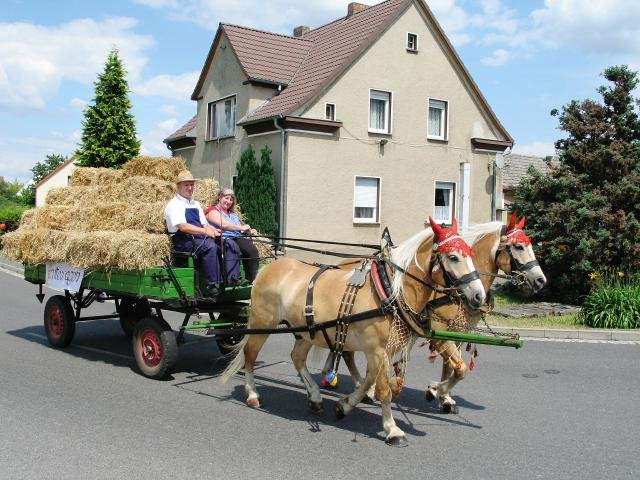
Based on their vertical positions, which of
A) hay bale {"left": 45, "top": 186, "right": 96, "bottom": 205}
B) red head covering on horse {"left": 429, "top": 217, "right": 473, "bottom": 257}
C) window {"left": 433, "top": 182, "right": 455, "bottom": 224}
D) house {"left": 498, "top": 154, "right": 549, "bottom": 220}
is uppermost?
house {"left": 498, "top": 154, "right": 549, "bottom": 220}

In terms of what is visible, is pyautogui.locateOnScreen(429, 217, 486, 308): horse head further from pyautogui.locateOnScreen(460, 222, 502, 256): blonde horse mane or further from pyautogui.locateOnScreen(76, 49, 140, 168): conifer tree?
pyautogui.locateOnScreen(76, 49, 140, 168): conifer tree

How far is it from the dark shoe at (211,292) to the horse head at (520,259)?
10.7 feet

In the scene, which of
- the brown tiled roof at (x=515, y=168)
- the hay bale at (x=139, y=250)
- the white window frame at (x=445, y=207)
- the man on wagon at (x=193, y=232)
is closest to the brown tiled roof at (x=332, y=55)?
the white window frame at (x=445, y=207)

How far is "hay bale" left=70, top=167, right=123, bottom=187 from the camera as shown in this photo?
9.71 meters

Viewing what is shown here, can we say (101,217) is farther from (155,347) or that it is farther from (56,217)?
(155,347)

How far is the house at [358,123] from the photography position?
21.6 m

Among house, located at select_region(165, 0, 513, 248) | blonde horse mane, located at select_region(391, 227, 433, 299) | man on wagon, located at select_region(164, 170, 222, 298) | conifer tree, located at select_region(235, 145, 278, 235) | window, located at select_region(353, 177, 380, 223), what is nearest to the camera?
blonde horse mane, located at select_region(391, 227, 433, 299)

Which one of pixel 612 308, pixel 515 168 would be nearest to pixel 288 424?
pixel 612 308

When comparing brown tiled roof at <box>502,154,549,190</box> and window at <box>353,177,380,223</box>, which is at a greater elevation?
brown tiled roof at <box>502,154,549,190</box>

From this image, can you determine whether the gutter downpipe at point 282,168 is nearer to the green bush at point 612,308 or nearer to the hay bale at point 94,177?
the green bush at point 612,308

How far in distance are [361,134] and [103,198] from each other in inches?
562

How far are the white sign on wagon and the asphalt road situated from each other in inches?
37.5

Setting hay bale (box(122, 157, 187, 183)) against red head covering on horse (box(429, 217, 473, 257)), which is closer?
red head covering on horse (box(429, 217, 473, 257))

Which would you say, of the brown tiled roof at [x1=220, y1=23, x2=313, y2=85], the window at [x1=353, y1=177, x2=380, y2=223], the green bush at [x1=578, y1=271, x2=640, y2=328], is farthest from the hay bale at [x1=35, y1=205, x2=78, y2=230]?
the brown tiled roof at [x1=220, y1=23, x2=313, y2=85]
